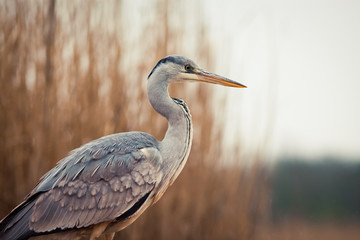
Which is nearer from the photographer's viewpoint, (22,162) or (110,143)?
(110,143)

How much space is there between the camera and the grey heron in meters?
1.86

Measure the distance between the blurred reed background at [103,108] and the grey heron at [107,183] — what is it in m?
0.60

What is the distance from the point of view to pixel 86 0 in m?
2.71

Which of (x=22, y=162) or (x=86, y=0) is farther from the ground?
(x=86, y=0)

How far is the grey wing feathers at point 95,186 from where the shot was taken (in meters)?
1.87

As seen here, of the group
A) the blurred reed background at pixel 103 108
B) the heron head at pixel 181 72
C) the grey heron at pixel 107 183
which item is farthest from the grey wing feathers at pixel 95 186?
the blurred reed background at pixel 103 108

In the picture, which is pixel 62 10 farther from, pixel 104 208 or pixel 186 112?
pixel 104 208

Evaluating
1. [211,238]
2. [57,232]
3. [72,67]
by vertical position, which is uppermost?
[72,67]

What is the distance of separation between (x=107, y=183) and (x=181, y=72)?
62cm

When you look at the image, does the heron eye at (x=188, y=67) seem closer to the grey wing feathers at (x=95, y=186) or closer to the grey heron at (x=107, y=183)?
the grey heron at (x=107, y=183)

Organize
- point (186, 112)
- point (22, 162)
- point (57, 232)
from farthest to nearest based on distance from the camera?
1. point (22, 162)
2. point (186, 112)
3. point (57, 232)

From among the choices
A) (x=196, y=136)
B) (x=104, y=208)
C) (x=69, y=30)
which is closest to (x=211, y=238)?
(x=196, y=136)

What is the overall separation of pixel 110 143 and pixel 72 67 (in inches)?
32.9

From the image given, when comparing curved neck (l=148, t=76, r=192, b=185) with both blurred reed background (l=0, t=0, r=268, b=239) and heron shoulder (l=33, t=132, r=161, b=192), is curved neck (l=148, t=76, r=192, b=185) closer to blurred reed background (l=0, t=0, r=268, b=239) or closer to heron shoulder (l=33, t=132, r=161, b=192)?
heron shoulder (l=33, t=132, r=161, b=192)
